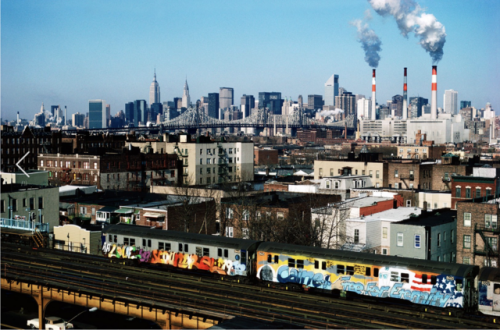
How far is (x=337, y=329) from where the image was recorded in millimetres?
21328

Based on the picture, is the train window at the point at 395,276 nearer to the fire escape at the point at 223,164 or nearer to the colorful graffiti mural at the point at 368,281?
the colorful graffiti mural at the point at 368,281

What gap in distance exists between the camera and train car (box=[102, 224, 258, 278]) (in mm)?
31344

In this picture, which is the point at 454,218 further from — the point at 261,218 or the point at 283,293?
the point at 283,293

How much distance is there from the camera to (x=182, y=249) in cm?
3341

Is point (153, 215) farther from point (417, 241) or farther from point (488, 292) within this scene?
point (488, 292)

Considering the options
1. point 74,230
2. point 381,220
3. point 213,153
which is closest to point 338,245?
point 381,220

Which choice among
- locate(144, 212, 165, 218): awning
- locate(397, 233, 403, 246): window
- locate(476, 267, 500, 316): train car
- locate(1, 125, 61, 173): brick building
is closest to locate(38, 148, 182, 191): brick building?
locate(144, 212, 165, 218): awning

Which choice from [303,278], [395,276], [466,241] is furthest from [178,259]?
[466,241]

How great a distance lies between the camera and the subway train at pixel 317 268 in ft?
85.5

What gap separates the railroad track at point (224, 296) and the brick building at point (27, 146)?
82058 millimetres

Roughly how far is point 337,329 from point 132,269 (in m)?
13.7

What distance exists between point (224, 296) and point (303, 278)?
517 cm

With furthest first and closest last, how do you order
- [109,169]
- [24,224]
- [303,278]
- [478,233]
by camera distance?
[109,169] < [24,224] < [478,233] < [303,278]

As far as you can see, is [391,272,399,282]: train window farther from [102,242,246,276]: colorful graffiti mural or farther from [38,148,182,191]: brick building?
[38,148,182,191]: brick building
